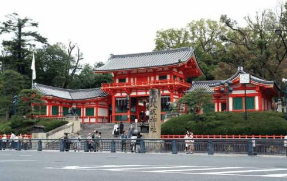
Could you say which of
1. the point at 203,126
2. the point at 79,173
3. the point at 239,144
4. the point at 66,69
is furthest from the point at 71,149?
the point at 66,69

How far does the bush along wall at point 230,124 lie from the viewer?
28797mm

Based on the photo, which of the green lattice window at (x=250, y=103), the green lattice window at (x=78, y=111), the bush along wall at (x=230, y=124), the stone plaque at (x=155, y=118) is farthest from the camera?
the green lattice window at (x=78, y=111)

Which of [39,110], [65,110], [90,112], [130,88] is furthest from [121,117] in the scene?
[39,110]

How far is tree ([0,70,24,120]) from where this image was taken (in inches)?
1797

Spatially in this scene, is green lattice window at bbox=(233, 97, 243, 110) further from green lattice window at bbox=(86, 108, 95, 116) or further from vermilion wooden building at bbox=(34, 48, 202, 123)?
green lattice window at bbox=(86, 108, 95, 116)

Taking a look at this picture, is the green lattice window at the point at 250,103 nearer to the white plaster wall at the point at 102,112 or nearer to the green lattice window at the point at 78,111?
the white plaster wall at the point at 102,112

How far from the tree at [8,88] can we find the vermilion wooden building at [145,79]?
10.7 metres

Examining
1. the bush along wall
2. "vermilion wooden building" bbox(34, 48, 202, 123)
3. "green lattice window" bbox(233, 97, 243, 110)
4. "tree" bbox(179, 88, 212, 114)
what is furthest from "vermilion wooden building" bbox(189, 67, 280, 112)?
"vermilion wooden building" bbox(34, 48, 202, 123)

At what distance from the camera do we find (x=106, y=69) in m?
48.0

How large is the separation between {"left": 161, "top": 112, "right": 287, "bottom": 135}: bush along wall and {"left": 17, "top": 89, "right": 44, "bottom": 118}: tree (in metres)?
16.5

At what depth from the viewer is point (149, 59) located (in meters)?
48.4

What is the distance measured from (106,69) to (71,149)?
68.3 feet

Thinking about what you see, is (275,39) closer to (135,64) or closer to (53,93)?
(135,64)

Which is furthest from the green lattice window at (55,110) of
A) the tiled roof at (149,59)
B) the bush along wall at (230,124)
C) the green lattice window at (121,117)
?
the bush along wall at (230,124)
